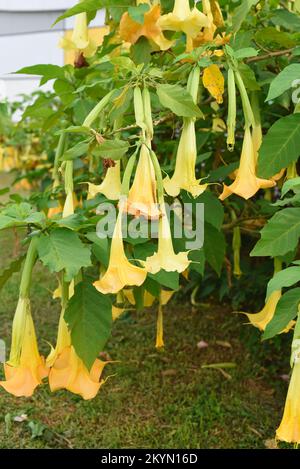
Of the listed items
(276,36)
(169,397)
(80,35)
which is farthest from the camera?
(169,397)

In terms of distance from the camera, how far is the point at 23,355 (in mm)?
1016

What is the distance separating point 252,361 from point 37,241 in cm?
144

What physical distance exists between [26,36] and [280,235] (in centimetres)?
758

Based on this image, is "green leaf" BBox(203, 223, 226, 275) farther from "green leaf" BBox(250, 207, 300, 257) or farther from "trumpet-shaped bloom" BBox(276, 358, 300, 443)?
"trumpet-shaped bloom" BBox(276, 358, 300, 443)

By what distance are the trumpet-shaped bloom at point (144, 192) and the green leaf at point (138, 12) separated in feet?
0.76

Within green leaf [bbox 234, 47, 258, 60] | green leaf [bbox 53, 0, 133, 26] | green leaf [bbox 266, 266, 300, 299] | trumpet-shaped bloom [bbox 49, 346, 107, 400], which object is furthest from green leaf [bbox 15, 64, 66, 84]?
green leaf [bbox 266, 266, 300, 299]

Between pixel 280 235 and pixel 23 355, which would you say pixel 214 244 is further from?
pixel 23 355

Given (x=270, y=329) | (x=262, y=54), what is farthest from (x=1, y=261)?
(x=270, y=329)

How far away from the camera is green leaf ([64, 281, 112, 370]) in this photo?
1.03m

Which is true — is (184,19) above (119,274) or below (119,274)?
above

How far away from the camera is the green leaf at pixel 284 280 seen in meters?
0.90

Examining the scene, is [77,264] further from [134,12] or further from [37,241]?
[134,12]

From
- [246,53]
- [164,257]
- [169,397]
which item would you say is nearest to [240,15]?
[246,53]

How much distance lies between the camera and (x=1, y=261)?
3434 millimetres
